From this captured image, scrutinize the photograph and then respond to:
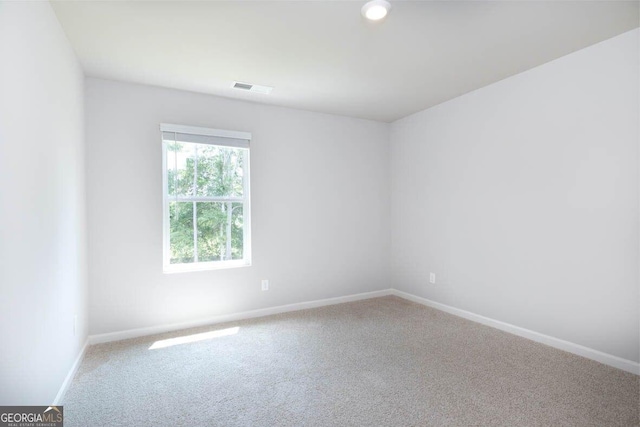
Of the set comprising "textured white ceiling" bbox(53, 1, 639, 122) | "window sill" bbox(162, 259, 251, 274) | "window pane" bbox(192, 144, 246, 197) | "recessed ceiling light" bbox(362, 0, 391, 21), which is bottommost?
"window sill" bbox(162, 259, 251, 274)

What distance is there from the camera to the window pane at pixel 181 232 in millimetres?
3500

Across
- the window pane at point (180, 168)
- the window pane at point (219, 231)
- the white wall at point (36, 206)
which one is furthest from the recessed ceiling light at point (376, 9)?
the window pane at point (219, 231)

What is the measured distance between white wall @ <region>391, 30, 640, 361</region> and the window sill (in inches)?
89.8

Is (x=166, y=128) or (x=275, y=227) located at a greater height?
(x=166, y=128)

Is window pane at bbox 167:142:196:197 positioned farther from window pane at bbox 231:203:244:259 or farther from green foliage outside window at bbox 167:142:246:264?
window pane at bbox 231:203:244:259

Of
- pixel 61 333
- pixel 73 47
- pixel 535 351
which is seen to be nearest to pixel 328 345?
pixel 535 351

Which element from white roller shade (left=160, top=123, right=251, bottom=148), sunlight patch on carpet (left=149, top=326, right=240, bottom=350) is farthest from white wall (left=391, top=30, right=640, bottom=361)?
sunlight patch on carpet (left=149, top=326, right=240, bottom=350)

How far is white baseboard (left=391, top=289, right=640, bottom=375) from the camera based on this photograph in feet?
8.06

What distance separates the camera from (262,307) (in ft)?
12.8

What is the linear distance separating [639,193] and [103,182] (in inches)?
173

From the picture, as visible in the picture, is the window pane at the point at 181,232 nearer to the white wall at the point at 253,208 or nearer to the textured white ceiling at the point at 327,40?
the white wall at the point at 253,208

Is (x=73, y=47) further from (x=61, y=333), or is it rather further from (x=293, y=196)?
(x=293, y=196)

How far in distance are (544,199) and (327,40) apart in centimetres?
231

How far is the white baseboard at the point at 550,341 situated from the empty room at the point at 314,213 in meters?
0.01
